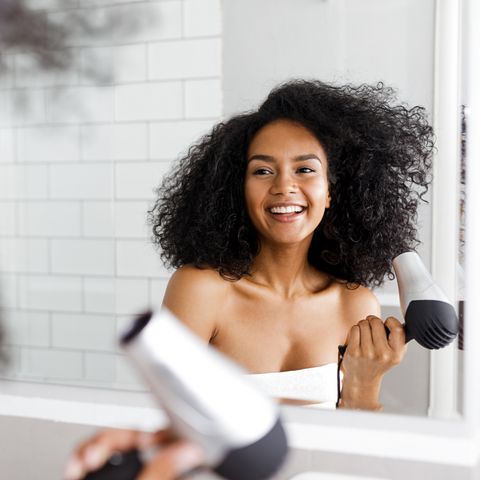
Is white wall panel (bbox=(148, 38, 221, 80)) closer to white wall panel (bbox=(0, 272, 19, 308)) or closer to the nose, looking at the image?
the nose

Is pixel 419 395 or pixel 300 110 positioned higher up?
pixel 300 110

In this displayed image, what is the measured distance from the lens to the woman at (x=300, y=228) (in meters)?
0.72

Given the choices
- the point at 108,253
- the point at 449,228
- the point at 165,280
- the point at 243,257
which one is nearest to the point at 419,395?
the point at 449,228

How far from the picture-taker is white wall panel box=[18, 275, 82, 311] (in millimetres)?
898

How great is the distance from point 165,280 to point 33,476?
0.38 m

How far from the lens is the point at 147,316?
0.96 feet

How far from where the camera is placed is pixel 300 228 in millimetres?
763

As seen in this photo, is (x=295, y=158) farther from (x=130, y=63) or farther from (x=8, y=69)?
(x=8, y=69)

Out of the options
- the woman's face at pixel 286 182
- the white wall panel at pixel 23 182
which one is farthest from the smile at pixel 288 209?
the white wall panel at pixel 23 182

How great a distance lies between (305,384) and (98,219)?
19.3 inches

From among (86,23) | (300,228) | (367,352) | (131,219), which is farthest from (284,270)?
(86,23)

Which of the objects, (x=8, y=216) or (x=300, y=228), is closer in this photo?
(x=300, y=228)

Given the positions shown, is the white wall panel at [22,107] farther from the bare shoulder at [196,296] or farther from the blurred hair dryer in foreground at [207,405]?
the blurred hair dryer in foreground at [207,405]

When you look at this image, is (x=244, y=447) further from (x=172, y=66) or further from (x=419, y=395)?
(x=172, y=66)
